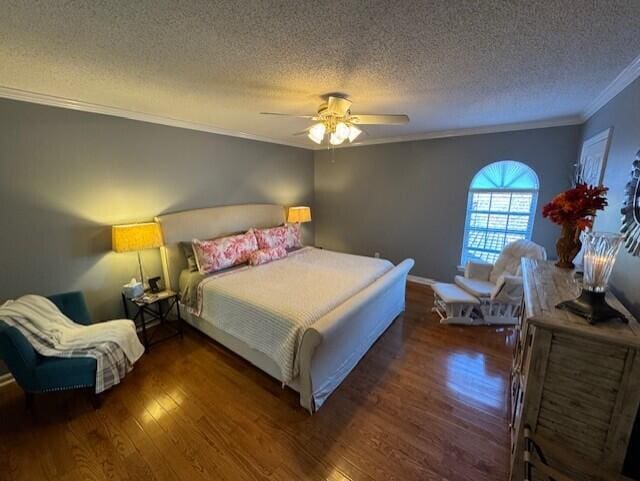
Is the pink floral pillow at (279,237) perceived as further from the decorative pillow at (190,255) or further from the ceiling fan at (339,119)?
the ceiling fan at (339,119)

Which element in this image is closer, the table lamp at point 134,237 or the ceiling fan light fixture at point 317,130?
the ceiling fan light fixture at point 317,130

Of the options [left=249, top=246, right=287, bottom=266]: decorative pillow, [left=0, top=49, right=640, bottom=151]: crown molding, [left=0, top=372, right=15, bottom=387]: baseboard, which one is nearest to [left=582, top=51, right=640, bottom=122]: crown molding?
[left=0, top=49, right=640, bottom=151]: crown molding

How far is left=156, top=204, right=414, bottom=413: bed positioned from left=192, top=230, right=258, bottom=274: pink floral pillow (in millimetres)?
153

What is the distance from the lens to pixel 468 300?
3131 millimetres

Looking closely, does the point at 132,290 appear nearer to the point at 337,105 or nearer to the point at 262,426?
the point at 262,426

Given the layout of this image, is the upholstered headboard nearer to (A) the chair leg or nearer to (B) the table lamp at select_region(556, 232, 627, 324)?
(A) the chair leg

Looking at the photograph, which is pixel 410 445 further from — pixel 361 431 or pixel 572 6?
pixel 572 6

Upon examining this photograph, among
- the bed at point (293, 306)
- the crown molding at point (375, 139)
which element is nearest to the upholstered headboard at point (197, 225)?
the bed at point (293, 306)

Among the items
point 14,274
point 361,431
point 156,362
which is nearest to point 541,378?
point 361,431

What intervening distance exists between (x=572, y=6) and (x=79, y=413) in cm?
388

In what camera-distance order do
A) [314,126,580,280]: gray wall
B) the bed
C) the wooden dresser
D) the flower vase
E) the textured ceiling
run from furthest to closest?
[314,126,580,280]: gray wall
the bed
the flower vase
the textured ceiling
the wooden dresser

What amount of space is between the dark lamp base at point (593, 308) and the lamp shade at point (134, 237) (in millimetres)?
3320

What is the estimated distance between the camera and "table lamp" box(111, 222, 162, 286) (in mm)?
2549

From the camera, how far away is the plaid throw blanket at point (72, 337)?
1930 mm
